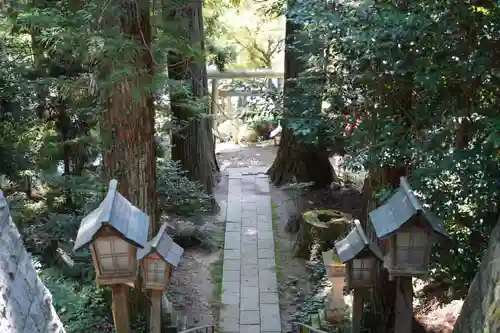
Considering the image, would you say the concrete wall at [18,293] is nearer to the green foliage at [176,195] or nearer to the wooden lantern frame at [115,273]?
the wooden lantern frame at [115,273]

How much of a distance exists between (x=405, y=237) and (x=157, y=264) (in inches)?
65.5

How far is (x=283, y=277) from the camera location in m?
6.71

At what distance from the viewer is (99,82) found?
445 cm

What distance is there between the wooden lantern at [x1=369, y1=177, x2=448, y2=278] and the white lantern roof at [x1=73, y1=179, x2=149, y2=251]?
147cm

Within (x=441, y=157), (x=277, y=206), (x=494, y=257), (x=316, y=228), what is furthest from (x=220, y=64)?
(x=494, y=257)

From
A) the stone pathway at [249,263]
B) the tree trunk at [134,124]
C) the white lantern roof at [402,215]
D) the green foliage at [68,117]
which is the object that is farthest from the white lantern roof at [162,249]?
the stone pathway at [249,263]

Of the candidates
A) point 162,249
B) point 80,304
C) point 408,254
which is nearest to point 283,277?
point 80,304

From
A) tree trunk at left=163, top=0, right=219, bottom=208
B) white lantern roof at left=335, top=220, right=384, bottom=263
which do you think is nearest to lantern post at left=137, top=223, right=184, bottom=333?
white lantern roof at left=335, top=220, right=384, bottom=263

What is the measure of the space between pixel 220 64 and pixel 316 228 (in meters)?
A: 4.49

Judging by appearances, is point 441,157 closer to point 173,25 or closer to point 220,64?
point 173,25

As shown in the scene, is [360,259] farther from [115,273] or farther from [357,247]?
[115,273]

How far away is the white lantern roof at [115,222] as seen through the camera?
10.3ft

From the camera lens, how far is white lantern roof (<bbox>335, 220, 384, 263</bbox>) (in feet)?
11.6

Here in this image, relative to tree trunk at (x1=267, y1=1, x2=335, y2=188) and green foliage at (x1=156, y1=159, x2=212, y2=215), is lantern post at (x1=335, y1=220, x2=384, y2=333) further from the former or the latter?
tree trunk at (x1=267, y1=1, x2=335, y2=188)
